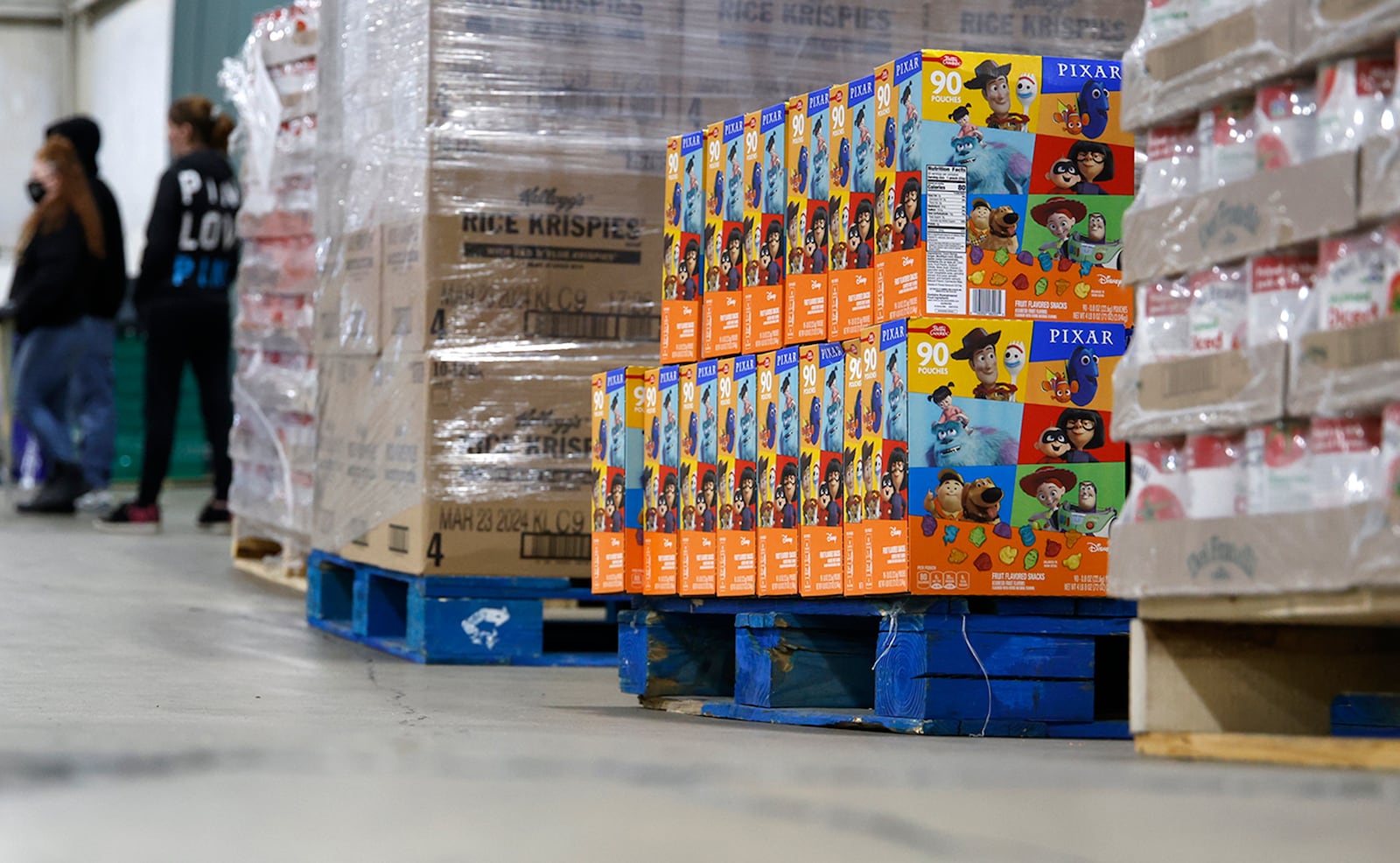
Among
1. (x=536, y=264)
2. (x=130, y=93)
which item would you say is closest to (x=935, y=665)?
(x=536, y=264)

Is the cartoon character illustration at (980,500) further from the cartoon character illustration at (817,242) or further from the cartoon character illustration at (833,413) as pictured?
the cartoon character illustration at (817,242)

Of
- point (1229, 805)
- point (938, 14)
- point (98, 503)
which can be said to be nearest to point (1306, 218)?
point (1229, 805)

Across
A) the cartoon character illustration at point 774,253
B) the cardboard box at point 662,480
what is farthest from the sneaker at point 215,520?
the cartoon character illustration at point 774,253

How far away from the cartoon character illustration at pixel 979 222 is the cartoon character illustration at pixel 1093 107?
0.85ft

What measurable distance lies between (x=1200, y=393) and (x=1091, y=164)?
98cm

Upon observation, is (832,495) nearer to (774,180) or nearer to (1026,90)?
(774,180)

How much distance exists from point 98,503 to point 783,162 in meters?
6.41

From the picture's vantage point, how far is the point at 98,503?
31.0ft

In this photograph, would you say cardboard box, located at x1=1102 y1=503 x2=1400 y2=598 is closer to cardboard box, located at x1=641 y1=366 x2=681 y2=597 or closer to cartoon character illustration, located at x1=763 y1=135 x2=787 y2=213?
cartoon character illustration, located at x1=763 y1=135 x2=787 y2=213

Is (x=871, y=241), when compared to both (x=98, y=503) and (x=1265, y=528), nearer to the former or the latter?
(x=1265, y=528)

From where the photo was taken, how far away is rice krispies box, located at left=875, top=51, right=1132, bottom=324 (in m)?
3.47

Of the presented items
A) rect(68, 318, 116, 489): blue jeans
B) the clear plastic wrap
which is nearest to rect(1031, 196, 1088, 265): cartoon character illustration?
the clear plastic wrap

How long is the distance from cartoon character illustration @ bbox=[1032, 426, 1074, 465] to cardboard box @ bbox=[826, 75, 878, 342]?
414 millimetres

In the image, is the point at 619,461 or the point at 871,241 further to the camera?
the point at 619,461
